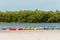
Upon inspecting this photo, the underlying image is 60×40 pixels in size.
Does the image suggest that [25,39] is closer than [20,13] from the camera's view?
Yes

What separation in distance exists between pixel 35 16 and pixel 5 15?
682 centimetres

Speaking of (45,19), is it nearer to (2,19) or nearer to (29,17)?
(29,17)

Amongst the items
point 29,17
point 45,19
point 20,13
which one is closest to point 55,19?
point 45,19

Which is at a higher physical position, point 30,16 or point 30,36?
point 30,36

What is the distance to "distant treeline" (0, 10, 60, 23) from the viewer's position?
4225 centimetres

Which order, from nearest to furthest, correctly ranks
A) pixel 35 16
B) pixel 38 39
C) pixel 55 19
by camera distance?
pixel 38 39
pixel 55 19
pixel 35 16

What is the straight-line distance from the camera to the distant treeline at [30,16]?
42.2 meters

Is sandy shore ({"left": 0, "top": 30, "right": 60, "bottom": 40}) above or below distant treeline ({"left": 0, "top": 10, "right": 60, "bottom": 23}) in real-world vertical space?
above

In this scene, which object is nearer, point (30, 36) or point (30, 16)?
point (30, 36)

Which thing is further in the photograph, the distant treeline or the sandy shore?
the distant treeline

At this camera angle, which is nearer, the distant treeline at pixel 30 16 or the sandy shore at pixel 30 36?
the sandy shore at pixel 30 36

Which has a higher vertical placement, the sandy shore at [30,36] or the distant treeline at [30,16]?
the sandy shore at [30,36]

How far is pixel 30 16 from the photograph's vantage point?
43.9 metres

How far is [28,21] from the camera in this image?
42781 mm
